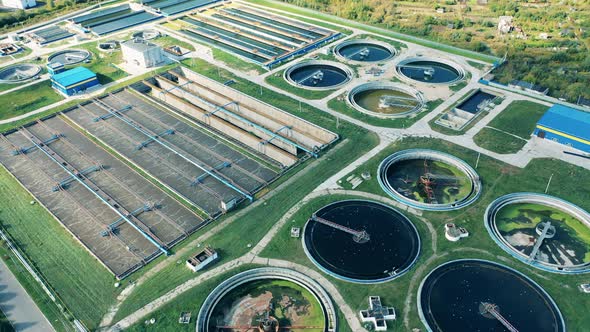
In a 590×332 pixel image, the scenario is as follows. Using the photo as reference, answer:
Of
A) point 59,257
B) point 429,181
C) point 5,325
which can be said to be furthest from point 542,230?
point 5,325

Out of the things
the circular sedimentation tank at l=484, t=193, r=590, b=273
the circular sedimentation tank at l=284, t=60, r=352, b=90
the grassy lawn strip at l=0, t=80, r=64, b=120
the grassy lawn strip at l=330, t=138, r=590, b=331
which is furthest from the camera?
the circular sedimentation tank at l=284, t=60, r=352, b=90

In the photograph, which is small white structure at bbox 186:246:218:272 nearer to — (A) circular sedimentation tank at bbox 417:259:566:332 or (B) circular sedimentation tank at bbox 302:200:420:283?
(B) circular sedimentation tank at bbox 302:200:420:283

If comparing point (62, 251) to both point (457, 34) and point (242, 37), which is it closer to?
point (242, 37)

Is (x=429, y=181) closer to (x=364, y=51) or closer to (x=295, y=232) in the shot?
(x=295, y=232)

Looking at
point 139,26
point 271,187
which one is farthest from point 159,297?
point 139,26

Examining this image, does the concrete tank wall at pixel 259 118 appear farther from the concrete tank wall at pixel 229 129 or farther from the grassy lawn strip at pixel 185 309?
the grassy lawn strip at pixel 185 309

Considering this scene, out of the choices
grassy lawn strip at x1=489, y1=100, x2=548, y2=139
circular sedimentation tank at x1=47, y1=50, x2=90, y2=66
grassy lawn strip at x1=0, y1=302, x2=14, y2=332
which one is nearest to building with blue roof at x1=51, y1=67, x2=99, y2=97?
circular sedimentation tank at x1=47, y1=50, x2=90, y2=66
